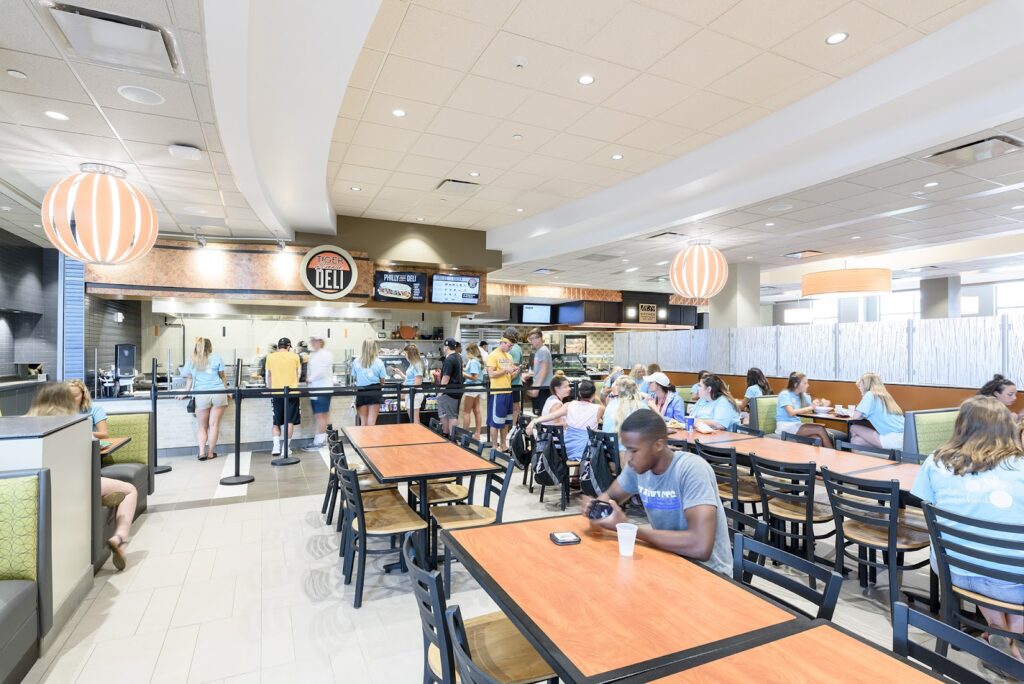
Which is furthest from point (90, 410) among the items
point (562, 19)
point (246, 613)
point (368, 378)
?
point (562, 19)

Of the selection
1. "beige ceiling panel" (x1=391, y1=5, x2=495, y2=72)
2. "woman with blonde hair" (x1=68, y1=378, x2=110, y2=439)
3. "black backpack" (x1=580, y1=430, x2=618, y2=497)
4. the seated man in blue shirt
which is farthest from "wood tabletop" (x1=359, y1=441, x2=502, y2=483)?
"beige ceiling panel" (x1=391, y1=5, x2=495, y2=72)

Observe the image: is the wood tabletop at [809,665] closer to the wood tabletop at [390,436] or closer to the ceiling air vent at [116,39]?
the wood tabletop at [390,436]

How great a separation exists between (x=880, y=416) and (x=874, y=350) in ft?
7.32

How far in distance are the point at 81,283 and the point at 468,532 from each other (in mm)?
9347

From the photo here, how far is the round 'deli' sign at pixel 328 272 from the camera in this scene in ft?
24.7

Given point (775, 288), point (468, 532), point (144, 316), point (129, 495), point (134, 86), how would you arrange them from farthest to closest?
1. point (775, 288)
2. point (144, 316)
3. point (129, 495)
4. point (134, 86)
5. point (468, 532)

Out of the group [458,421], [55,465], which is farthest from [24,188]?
[458,421]

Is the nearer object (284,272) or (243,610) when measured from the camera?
(243,610)

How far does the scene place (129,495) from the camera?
13.7 ft

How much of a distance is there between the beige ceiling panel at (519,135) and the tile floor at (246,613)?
12.5 feet

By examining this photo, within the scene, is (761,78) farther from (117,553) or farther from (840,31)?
(117,553)

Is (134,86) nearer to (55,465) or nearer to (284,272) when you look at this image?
(55,465)

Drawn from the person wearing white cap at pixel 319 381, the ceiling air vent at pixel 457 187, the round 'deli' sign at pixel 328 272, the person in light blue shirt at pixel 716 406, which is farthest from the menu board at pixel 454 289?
the person in light blue shirt at pixel 716 406

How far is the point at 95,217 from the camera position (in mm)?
4059
